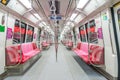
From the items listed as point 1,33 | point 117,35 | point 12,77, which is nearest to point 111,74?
point 117,35

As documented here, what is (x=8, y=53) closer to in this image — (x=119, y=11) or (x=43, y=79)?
(x=43, y=79)

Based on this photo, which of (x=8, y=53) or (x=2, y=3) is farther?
(x=8, y=53)

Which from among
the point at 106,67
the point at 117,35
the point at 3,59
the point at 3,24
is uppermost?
the point at 3,24

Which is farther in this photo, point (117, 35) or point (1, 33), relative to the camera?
point (1, 33)

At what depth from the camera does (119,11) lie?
11.7 feet

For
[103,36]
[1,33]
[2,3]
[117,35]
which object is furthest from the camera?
[103,36]

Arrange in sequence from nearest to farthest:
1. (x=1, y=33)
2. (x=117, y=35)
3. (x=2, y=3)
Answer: (x=2, y=3), (x=117, y=35), (x=1, y=33)

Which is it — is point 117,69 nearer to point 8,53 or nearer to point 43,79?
point 43,79

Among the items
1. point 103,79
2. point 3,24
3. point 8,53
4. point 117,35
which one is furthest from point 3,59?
point 117,35

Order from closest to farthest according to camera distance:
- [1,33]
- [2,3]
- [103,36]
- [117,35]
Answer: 1. [2,3]
2. [117,35]
3. [1,33]
4. [103,36]

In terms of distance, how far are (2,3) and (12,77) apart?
2.29 meters

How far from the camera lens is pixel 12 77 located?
4340mm

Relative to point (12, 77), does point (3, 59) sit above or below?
above

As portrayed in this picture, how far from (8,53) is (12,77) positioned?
0.77m
